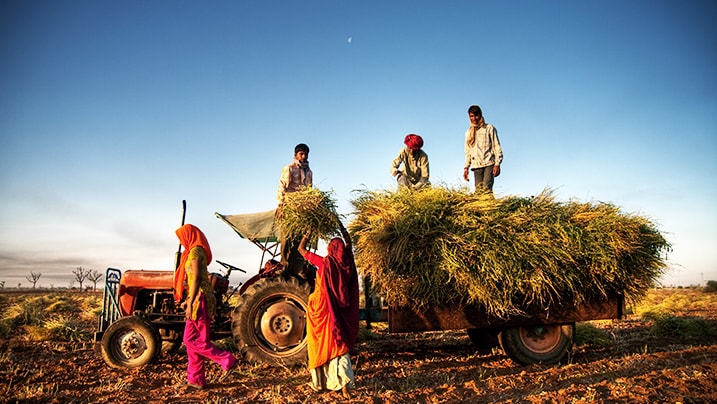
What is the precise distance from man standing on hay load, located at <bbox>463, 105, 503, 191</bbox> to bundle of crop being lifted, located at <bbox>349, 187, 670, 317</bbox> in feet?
4.21

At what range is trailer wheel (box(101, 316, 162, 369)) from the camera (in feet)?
17.9

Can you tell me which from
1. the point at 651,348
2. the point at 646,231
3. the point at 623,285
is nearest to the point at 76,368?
the point at 623,285

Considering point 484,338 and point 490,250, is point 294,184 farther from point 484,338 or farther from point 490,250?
point 484,338

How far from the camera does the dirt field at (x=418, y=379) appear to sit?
3.78 meters

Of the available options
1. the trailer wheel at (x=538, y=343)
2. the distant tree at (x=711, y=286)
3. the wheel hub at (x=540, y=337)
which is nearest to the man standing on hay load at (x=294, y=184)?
the trailer wheel at (x=538, y=343)

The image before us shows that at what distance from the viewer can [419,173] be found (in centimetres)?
656

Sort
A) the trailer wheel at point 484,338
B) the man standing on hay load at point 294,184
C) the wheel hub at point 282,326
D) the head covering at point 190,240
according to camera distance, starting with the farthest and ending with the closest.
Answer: the trailer wheel at point 484,338 < the man standing on hay load at point 294,184 < the wheel hub at point 282,326 < the head covering at point 190,240

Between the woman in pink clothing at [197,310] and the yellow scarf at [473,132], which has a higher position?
the yellow scarf at [473,132]

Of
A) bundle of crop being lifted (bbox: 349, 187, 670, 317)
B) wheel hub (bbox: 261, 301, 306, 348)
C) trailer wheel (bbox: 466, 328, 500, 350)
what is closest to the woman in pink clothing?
wheel hub (bbox: 261, 301, 306, 348)

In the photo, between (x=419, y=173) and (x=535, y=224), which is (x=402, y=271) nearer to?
(x=535, y=224)

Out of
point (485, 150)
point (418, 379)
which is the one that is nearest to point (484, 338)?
point (418, 379)

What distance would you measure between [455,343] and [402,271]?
3.69 meters

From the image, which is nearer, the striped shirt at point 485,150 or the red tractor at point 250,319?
the red tractor at point 250,319

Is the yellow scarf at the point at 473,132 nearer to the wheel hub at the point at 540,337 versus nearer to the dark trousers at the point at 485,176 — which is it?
the dark trousers at the point at 485,176
